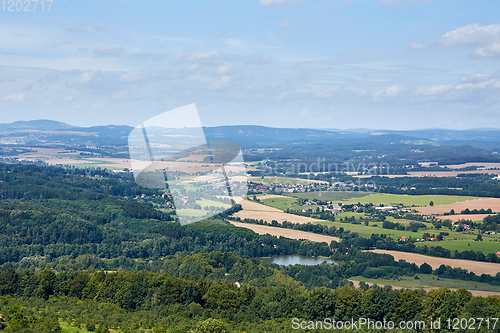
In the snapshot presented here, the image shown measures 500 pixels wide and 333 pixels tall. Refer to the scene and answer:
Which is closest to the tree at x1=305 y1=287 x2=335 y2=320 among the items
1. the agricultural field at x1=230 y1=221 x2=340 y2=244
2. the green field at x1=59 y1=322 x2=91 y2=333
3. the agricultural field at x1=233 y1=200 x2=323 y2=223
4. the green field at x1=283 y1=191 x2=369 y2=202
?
the green field at x1=59 y1=322 x2=91 y2=333

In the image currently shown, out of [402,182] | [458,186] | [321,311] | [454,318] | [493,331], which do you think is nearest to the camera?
[493,331]

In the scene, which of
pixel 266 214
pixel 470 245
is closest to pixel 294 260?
pixel 470 245

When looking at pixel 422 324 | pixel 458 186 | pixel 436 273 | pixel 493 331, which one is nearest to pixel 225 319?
pixel 422 324

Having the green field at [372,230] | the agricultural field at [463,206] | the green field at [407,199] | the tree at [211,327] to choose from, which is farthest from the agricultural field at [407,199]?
the tree at [211,327]

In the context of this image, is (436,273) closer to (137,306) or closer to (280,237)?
(280,237)

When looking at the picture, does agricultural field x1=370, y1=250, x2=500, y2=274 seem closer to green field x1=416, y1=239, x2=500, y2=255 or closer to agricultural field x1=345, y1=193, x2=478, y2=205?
green field x1=416, y1=239, x2=500, y2=255

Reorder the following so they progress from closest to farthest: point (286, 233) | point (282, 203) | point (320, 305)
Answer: point (320, 305)
point (286, 233)
point (282, 203)

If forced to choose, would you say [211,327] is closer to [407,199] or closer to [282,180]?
[407,199]
